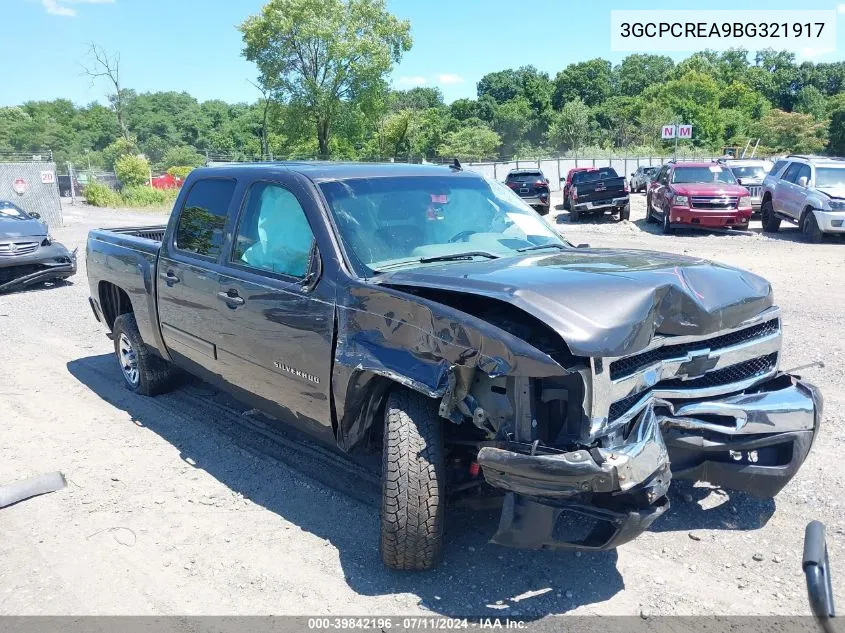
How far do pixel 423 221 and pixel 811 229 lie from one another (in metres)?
14.9

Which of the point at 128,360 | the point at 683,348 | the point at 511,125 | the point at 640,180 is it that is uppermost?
the point at 511,125

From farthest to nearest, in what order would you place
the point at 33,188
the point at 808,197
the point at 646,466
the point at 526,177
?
the point at 33,188, the point at 526,177, the point at 808,197, the point at 646,466

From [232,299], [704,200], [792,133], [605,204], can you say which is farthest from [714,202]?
[792,133]

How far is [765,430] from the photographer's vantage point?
3.36 meters

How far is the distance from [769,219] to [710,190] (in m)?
1.98

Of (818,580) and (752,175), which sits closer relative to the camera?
(818,580)

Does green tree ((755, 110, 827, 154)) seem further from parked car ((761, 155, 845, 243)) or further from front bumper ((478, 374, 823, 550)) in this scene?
front bumper ((478, 374, 823, 550))

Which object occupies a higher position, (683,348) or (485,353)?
(485,353)

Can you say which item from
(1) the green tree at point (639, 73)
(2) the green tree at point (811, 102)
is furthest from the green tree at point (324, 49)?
(1) the green tree at point (639, 73)

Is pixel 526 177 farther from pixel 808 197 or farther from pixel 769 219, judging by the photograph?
pixel 808 197

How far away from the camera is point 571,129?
78.6 m

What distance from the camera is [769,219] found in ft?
59.4

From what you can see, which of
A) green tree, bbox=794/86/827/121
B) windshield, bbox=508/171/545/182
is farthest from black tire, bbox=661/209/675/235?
green tree, bbox=794/86/827/121

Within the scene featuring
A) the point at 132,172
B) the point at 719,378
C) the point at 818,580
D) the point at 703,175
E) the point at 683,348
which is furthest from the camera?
the point at 132,172
